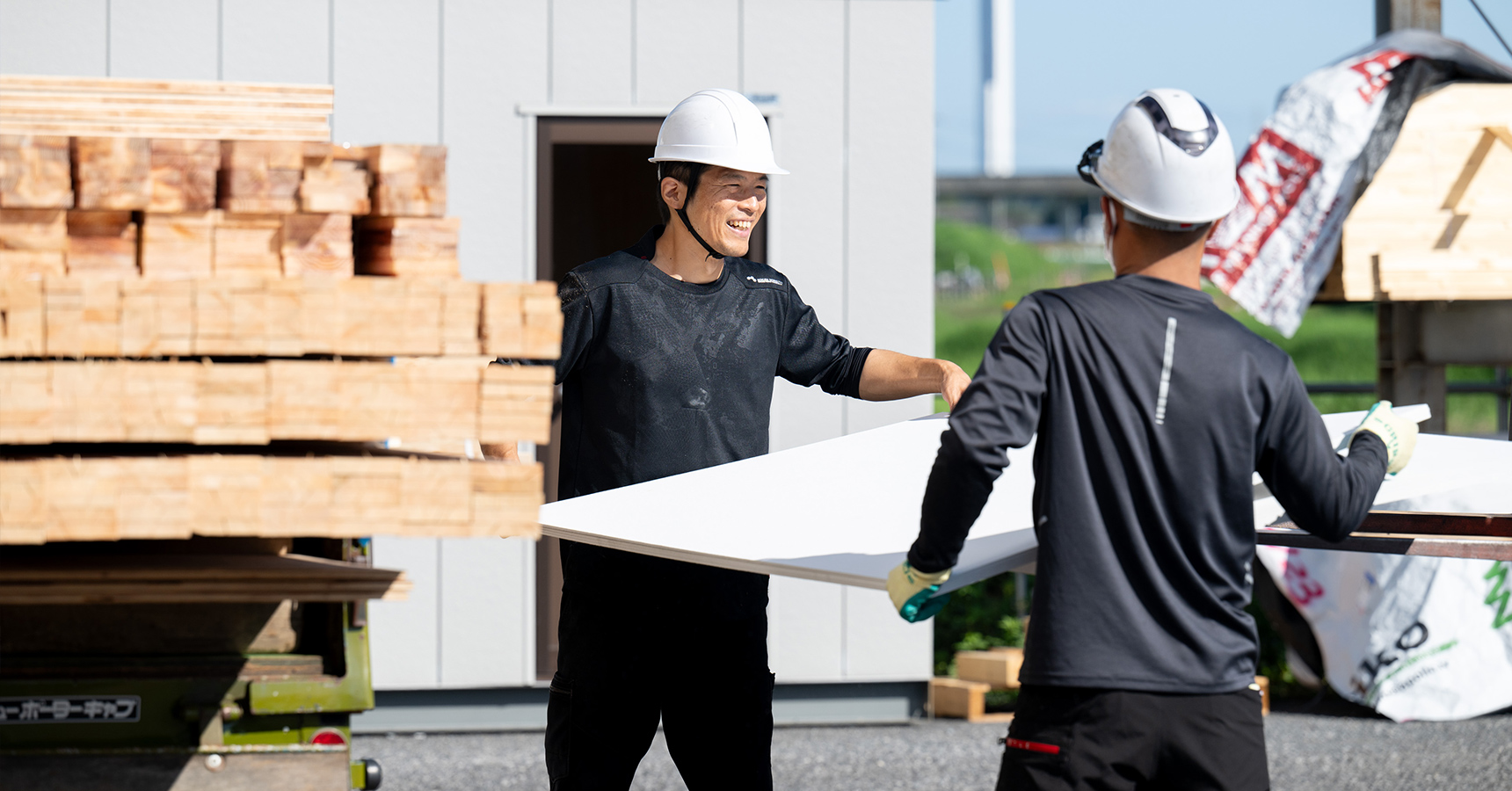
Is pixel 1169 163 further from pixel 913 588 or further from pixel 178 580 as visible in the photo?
pixel 178 580

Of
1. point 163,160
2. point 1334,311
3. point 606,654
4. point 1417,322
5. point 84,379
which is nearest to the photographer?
point 84,379

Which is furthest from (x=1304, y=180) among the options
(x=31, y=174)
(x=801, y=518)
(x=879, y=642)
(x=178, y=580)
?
(x=31, y=174)

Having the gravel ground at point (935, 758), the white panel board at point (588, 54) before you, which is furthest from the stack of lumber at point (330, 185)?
the white panel board at point (588, 54)

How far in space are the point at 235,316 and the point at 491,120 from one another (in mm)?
4148

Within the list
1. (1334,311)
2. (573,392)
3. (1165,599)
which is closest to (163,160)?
(573,392)

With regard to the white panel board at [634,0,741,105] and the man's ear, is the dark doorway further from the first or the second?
the man's ear

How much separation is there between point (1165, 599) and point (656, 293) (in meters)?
1.51

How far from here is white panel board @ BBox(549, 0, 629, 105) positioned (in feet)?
19.6

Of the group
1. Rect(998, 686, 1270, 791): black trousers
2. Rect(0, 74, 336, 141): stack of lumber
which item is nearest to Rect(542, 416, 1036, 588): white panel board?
Rect(998, 686, 1270, 791): black trousers

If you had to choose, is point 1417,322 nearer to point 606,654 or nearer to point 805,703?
point 805,703

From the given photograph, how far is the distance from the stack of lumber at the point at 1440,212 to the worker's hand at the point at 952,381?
124 inches

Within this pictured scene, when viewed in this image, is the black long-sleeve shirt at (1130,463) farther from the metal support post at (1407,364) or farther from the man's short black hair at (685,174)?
the metal support post at (1407,364)

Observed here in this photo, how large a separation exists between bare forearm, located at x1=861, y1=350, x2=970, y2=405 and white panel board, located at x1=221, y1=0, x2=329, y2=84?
3.34 meters

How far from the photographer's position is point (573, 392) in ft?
10.8
